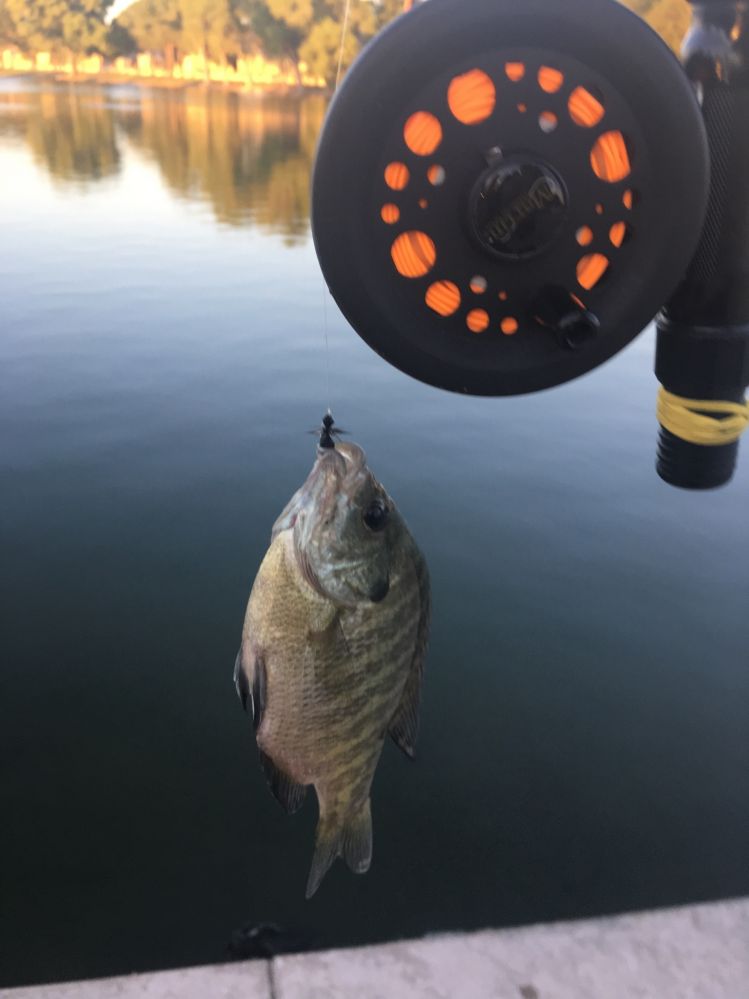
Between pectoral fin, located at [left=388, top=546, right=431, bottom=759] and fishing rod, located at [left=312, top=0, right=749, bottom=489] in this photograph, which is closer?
fishing rod, located at [left=312, top=0, right=749, bottom=489]

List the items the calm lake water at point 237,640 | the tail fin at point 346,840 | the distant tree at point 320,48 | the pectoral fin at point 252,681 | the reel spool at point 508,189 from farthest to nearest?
the distant tree at point 320,48 → the calm lake water at point 237,640 → the tail fin at point 346,840 → the pectoral fin at point 252,681 → the reel spool at point 508,189

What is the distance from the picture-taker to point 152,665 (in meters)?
4.93

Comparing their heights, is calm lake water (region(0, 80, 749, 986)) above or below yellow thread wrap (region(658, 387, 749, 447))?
below

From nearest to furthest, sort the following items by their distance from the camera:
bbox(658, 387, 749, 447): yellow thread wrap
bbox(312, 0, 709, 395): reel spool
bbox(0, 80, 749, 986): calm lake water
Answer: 1. bbox(312, 0, 709, 395): reel spool
2. bbox(658, 387, 749, 447): yellow thread wrap
3. bbox(0, 80, 749, 986): calm lake water

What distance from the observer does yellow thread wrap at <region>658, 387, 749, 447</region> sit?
1710mm

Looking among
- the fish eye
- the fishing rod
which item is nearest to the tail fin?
the fish eye

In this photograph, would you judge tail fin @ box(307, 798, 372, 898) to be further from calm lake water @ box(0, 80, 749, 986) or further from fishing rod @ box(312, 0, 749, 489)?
calm lake water @ box(0, 80, 749, 986)

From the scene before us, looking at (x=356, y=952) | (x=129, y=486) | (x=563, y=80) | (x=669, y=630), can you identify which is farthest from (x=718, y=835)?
(x=129, y=486)

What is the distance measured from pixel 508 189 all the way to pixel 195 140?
39.8 meters

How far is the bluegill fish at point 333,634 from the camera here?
4.79ft

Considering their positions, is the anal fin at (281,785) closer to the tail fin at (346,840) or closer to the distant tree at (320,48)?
the tail fin at (346,840)

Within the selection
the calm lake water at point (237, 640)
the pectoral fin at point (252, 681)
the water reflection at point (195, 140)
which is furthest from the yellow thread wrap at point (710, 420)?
the water reflection at point (195, 140)

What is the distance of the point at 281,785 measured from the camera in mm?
1494

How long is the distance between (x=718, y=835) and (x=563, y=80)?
3.78 metres
